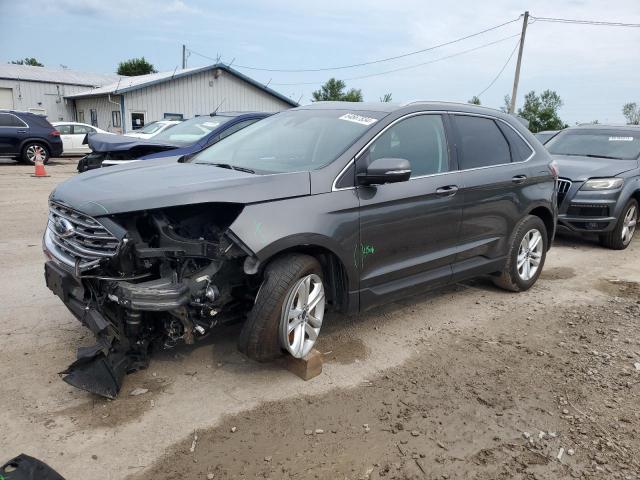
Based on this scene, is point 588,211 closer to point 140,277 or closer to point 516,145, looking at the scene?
point 516,145

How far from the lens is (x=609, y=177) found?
24.3ft

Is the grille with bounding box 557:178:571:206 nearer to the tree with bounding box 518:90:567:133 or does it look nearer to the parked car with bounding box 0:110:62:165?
the parked car with bounding box 0:110:62:165

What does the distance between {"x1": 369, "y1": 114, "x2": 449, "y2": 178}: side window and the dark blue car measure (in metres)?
3.85

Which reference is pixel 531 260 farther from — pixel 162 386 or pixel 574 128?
pixel 574 128

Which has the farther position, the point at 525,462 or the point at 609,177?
the point at 609,177

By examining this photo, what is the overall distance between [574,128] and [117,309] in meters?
8.68

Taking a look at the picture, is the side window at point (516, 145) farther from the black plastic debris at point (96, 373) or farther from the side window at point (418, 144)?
the black plastic debris at point (96, 373)

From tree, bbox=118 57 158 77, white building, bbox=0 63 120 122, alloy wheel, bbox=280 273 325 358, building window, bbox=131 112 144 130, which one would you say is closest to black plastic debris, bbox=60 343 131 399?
alloy wheel, bbox=280 273 325 358

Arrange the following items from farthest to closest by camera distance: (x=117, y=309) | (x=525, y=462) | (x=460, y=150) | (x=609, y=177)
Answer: (x=609, y=177)
(x=460, y=150)
(x=117, y=309)
(x=525, y=462)

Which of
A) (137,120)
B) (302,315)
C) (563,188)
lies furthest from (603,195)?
(137,120)

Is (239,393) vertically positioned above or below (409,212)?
below

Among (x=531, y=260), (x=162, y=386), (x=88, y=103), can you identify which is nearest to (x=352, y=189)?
(x=162, y=386)

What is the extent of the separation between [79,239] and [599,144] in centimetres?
830

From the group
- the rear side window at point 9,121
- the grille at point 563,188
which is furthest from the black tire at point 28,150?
the grille at point 563,188
